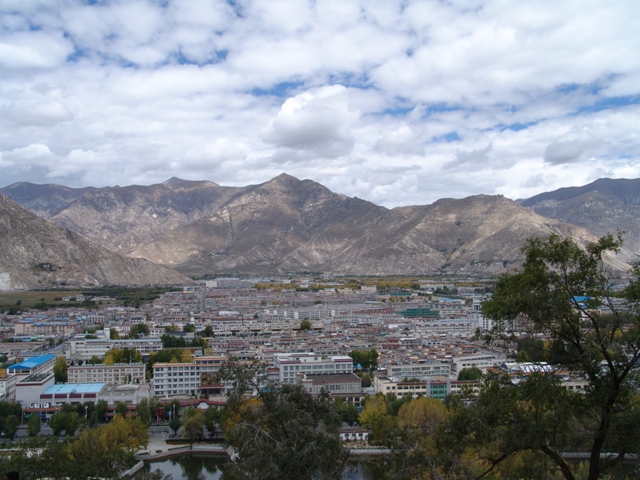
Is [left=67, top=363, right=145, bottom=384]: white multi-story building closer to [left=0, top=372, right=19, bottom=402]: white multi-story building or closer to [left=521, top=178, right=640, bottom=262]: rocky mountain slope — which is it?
[left=0, top=372, right=19, bottom=402]: white multi-story building

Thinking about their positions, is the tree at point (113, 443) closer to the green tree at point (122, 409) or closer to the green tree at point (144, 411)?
the green tree at point (144, 411)

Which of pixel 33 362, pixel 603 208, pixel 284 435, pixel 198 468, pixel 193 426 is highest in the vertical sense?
pixel 603 208

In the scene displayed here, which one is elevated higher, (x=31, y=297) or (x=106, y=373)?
(x=31, y=297)

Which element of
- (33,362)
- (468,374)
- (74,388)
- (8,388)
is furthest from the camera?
(33,362)

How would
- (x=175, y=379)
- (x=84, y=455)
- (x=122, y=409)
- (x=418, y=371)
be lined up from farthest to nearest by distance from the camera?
(x=418, y=371) < (x=175, y=379) < (x=122, y=409) < (x=84, y=455)

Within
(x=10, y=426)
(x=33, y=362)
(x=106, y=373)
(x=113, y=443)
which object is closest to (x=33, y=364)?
(x=33, y=362)

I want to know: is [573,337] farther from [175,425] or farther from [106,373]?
[106,373]

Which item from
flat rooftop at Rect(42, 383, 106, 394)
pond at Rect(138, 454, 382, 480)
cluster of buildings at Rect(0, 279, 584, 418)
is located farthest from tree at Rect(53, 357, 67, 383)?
pond at Rect(138, 454, 382, 480)
